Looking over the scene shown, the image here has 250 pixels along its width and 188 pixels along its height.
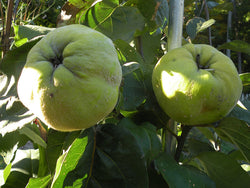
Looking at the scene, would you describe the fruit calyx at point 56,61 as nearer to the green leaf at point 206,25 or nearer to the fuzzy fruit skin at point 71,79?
the fuzzy fruit skin at point 71,79

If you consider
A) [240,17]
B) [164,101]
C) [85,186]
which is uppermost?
[164,101]

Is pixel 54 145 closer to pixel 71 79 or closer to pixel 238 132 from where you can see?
pixel 71 79

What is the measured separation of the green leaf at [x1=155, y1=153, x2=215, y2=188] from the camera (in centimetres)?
44

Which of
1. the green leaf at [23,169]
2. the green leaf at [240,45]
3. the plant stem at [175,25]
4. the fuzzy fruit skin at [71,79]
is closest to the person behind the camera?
the fuzzy fruit skin at [71,79]

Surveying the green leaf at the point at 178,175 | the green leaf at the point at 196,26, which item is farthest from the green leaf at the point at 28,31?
the green leaf at the point at 196,26

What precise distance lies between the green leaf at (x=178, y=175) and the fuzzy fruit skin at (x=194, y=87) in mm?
74

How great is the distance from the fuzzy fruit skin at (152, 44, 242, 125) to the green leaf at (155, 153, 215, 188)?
0.07m

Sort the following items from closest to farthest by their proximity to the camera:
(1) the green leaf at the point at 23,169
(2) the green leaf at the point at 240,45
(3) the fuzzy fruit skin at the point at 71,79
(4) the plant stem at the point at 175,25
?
1. (3) the fuzzy fruit skin at the point at 71,79
2. (4) the plant stem at the point at 175,25
3. (1) the green leaf at the point at 23,169
4. (2) the green leaf at the point at 240,45

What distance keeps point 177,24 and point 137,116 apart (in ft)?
0.65

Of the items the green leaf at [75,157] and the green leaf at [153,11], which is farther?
the green leaf at [153,11]

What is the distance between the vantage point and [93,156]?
1.51 feet

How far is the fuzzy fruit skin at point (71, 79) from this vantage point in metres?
0.32

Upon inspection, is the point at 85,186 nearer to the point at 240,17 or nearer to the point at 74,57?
the point at 74,57

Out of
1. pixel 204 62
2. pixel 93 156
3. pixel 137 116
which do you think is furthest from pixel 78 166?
pixel 204 62
